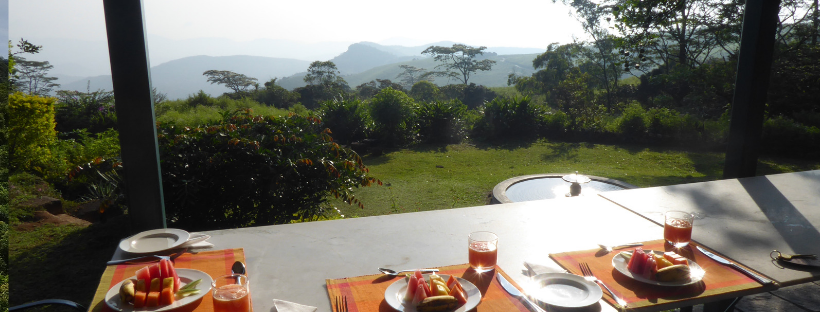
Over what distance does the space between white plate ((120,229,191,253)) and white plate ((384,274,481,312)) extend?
0.51 metres

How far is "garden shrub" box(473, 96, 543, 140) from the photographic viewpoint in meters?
7.28

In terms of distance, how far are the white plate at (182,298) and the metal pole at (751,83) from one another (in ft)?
6.55

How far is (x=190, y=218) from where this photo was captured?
226cm

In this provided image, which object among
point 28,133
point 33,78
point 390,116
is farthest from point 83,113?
point 390,116

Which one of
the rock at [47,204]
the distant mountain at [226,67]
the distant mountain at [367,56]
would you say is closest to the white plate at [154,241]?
the rock at [47,204]

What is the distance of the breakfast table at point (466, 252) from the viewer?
0.76 m

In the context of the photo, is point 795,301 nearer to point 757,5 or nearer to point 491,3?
point 757,5

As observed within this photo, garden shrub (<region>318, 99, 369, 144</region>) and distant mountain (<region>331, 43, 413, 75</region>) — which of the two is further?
distant mountain (<region>331, 43, 413, 75</region>)

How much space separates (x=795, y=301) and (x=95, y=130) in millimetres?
6208

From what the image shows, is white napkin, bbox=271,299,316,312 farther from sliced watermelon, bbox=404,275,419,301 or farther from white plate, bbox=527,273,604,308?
white plate, bbox=527,273,604,308

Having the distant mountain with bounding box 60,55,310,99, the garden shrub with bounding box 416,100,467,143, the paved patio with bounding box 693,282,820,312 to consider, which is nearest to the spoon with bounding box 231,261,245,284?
the paved patio with bounding box 693,282,820,312

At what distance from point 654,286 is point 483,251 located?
11.9 inches

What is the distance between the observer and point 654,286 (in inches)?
30.9

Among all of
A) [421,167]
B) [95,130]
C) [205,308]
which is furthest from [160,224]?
[95,130]
